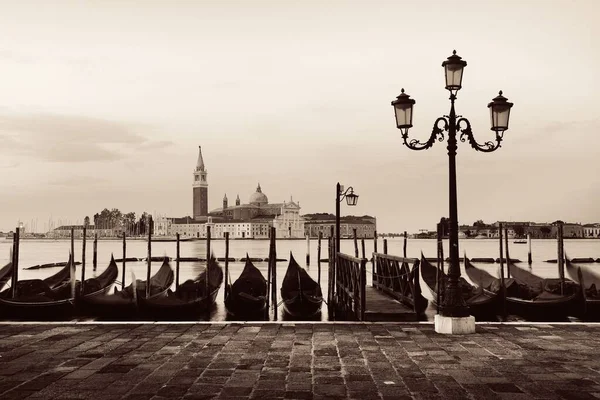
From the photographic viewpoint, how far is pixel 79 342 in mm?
6359

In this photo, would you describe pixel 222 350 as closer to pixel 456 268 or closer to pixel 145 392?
pixel 145 392

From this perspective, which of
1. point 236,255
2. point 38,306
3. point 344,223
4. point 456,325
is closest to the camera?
point 456,325

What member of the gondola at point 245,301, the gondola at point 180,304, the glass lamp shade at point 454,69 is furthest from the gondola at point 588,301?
A: the gondola at point 180,304

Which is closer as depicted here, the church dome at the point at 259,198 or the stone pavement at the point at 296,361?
the stone pavement at the point at 296,361

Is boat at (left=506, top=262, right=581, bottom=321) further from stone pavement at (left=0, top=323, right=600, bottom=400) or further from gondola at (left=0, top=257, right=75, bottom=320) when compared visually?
gondola at (left=0, top=257, right=75, bottom=320)

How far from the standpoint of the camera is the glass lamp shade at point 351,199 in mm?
15591

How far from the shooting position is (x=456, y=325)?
22.6 ft

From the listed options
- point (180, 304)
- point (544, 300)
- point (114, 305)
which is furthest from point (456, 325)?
point (114, 305)

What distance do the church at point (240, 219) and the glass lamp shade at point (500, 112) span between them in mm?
113941

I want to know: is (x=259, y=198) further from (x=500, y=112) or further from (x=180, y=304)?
(x=500, y=112)

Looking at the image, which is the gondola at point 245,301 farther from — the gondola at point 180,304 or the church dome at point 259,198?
the church dome at point 259,198

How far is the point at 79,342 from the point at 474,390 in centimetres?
411

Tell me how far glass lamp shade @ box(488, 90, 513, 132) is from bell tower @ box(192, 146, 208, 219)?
122297 millimetres

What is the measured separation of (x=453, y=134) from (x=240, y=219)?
A: 119806 mm
